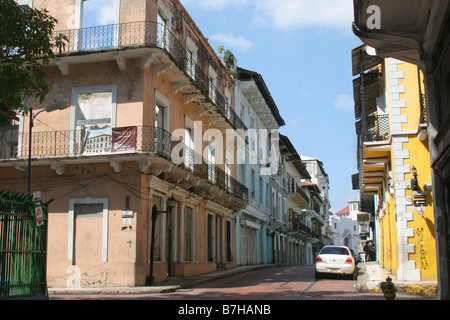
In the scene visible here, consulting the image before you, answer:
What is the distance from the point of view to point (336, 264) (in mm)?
20062

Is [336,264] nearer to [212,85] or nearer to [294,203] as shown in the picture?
[212,85]

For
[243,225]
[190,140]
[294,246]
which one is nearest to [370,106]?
[190,140]

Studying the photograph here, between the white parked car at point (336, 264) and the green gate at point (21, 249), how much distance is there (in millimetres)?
11864

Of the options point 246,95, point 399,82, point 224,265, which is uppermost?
point 246,95

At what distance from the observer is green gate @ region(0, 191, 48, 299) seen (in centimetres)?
1020

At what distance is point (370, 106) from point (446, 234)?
15.5 metres

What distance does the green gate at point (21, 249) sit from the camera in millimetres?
10195

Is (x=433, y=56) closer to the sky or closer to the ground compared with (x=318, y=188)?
closer to the ground

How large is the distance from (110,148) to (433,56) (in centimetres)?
1072

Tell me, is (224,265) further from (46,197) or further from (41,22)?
(41,22)

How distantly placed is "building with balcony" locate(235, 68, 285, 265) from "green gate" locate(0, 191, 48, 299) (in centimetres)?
1971

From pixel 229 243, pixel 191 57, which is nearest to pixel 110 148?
pixel 191 57

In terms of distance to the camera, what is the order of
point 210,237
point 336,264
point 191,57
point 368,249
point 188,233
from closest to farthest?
point 336,264
point 191,57
point 188,233
point 210,237
point 368,249

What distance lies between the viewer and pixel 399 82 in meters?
16.1
